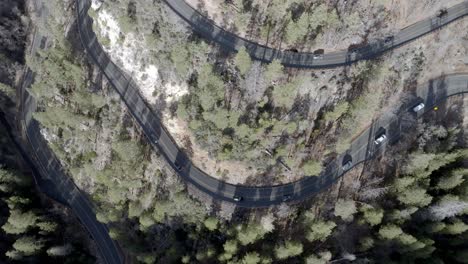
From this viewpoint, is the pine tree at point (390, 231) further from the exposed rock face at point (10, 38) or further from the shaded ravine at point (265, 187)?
the exposed rock face at point (10, 38)

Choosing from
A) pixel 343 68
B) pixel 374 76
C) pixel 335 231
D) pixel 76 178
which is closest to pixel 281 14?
pixel 343 68

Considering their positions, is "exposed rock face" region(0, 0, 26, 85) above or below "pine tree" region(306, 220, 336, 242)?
above

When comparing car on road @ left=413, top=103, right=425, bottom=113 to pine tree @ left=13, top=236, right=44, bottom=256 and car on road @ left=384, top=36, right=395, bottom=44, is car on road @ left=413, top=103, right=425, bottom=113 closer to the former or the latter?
car on road @ left=384, top=36, right=395, bottom=44

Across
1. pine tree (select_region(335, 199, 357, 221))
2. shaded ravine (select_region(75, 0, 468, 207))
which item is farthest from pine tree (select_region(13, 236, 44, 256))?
pine tree (select_region(335, 199, 357, 221))

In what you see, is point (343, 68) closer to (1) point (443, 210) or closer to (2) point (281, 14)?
(2) point (281, 14)

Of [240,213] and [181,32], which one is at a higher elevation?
[181,32]

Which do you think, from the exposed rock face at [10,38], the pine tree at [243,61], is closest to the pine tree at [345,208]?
the pine tree at [243,61]
